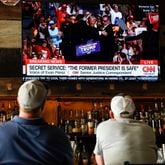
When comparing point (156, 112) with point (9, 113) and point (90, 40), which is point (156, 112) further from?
point (9, 113)

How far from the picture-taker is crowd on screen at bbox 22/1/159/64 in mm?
4742

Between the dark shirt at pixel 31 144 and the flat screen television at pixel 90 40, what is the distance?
2.44m

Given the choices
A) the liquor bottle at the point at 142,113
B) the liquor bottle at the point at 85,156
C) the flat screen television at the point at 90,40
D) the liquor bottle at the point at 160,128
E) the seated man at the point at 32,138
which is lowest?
the liquor bottle at the point at 85,156

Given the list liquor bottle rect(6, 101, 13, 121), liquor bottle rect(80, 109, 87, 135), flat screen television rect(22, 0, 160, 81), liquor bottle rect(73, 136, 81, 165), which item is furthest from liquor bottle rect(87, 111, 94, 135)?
liquor bottle rect(6, 101, 13, 121)

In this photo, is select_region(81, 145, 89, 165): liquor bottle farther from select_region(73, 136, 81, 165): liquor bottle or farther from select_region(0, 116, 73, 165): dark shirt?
select_region(0, 116, 73, 165): dark shirt

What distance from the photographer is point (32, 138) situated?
2242 millimetres

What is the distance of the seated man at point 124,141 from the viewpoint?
286 centimetres

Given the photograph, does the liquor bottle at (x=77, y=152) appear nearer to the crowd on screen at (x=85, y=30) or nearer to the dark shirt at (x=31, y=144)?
the crowd on screen at (x=85, y=30)

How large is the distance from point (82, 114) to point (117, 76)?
0.63m

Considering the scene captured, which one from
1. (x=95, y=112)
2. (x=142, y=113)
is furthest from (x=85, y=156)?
(x=142, y=113)

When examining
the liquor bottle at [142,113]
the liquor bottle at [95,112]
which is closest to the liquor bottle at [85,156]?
the liquor bottle at [95,112]

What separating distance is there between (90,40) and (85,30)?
12 centimetres

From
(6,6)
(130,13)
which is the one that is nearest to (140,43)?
(130,13)

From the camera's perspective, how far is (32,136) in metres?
2.24
